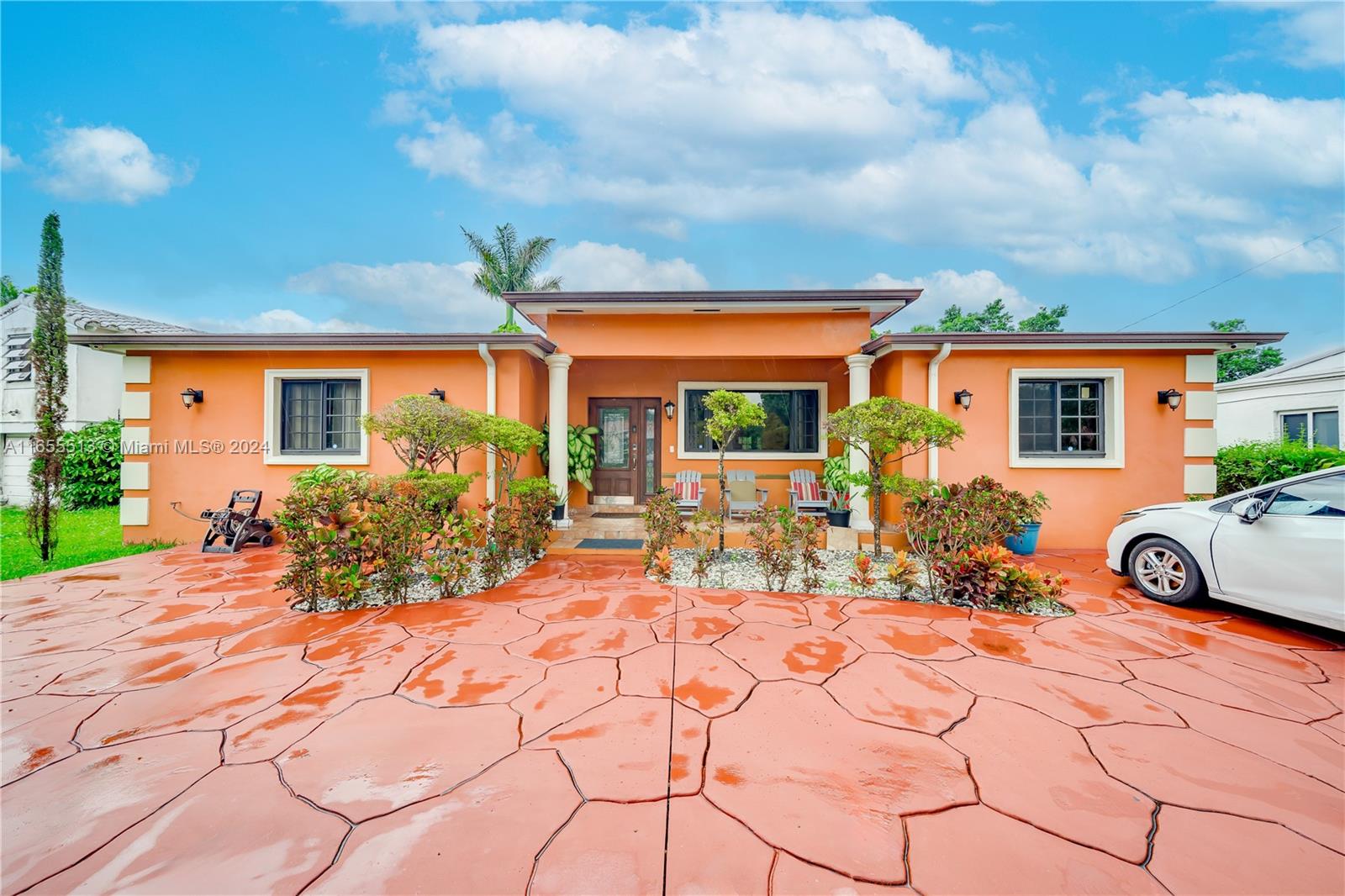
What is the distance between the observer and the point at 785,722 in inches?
93.9

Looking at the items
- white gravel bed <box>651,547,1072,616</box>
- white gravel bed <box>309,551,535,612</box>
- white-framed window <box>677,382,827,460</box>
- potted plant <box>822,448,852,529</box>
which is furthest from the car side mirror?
white gravel bed <box>309,551,535,612</box>

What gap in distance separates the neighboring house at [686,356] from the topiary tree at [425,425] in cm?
142

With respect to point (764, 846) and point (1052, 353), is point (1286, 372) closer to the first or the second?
point (1052, 353)

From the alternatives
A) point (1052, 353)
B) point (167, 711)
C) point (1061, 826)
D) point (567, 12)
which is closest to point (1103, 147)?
point (1052, 353)

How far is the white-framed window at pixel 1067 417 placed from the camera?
6543 millimetres

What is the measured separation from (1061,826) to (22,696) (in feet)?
17.4

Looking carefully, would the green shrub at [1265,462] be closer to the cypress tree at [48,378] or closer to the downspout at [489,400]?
the downspout at [489,400]

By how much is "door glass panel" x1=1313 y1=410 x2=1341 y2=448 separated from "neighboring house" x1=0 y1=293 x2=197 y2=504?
81.9 ft

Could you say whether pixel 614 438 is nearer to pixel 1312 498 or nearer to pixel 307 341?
pixel 307 341

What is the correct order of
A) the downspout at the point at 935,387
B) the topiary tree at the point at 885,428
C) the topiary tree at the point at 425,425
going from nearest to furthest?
the topiary tree at the point at 425,425
the topiary tree at the point at 885,428
the downspout at the point at 935,387

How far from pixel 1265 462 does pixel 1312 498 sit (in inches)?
235

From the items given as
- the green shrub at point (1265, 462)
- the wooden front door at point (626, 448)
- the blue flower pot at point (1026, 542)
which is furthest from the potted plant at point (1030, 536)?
the wooden front door at point (626, 448)

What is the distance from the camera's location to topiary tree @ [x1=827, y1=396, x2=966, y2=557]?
5184mm

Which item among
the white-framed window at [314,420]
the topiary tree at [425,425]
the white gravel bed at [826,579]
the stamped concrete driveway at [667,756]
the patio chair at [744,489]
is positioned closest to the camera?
the stamped concrete driveway at [667,756]
